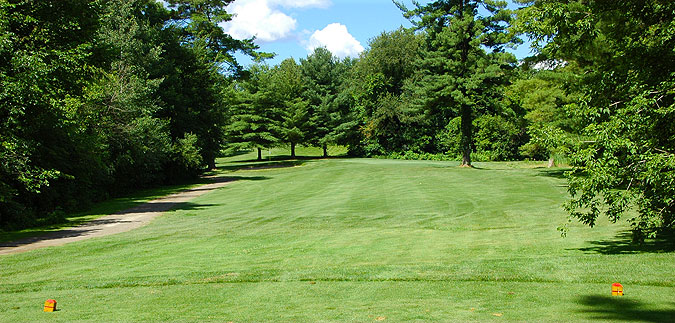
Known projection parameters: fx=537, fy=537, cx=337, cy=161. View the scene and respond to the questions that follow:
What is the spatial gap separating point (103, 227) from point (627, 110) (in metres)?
15.0

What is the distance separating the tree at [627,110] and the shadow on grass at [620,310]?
2.83 metres

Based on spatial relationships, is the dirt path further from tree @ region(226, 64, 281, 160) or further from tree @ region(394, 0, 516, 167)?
tree @ region(226, 64, 281, 160)

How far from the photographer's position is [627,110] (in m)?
9.02

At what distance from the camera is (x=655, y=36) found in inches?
389

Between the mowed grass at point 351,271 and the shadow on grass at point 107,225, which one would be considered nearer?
the mowed grass at point 351,271

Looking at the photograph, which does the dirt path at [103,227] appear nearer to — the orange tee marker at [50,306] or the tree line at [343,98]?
the tree line at [343,98]

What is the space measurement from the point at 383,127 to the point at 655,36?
5340cm

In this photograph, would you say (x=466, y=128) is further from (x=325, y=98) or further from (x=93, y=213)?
(x=325, y=98)

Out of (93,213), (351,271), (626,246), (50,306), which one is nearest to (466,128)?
(93,213)

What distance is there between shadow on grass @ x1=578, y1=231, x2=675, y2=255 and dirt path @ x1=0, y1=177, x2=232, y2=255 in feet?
41.3

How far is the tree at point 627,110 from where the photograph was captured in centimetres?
895

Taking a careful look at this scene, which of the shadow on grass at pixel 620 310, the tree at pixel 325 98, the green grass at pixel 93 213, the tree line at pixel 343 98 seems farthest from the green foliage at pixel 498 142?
the shadow on grass at pixel 620 310

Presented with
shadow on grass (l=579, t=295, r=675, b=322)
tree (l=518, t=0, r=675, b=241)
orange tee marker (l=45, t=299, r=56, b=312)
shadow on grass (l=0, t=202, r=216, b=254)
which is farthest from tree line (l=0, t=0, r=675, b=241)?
orange tee marker (l=45, t=299, r=56, b=312)

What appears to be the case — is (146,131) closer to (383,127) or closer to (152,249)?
(152,249)
